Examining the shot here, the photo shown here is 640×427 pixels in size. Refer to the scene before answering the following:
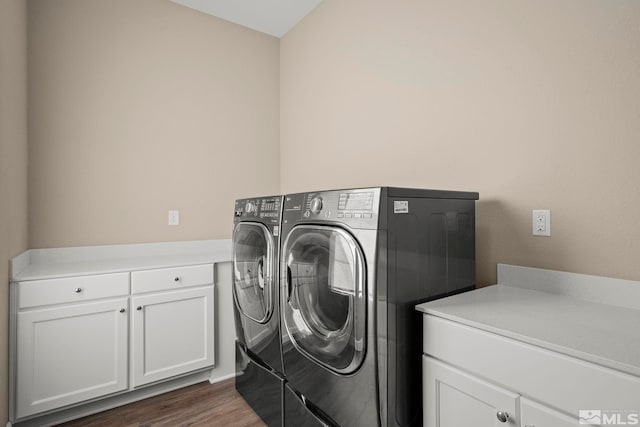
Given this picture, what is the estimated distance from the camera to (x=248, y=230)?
2.03 m

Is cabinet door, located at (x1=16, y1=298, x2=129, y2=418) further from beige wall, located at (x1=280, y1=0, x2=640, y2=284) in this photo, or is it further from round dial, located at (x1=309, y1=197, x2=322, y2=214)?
beige wall, located at (x1=280, y1=0, x2=640, y2=284)

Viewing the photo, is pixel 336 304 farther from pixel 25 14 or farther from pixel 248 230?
pixel 25 14

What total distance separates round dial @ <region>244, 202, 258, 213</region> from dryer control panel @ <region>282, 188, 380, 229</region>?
414 millimetres

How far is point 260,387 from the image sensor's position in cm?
195

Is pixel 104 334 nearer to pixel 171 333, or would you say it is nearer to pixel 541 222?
pixel 171 333

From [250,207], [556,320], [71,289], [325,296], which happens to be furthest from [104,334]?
[556,320]

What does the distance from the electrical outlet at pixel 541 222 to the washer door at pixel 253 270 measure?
122 centimetres

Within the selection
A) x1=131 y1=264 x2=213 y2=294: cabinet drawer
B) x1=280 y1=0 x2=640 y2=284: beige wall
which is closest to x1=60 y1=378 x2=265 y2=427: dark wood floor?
x1=131 y1=264 x2=213 y2=294: cabinet drawer

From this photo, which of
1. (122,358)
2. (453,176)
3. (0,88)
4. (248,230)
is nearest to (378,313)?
(453,176)

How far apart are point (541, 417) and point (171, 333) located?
203 centimetres

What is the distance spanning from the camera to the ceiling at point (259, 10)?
271cm

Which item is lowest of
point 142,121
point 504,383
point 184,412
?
point 184,412

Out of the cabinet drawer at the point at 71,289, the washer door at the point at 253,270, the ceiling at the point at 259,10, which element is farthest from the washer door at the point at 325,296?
the ceiling at the point at 259,10

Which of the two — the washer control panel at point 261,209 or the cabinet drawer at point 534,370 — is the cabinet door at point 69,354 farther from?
the cabinet drawer at point 534,370
